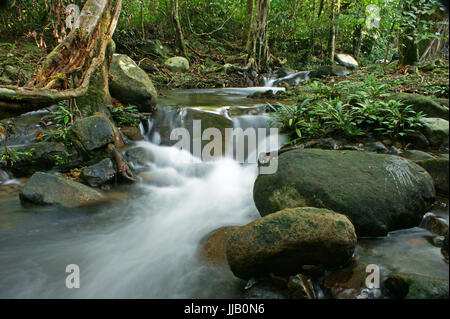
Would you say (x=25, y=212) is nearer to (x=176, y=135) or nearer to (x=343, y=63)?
(x=176, y=135)

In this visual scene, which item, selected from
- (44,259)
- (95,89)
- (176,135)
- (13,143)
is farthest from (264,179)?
(13,143)

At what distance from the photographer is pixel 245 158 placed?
17.4ft

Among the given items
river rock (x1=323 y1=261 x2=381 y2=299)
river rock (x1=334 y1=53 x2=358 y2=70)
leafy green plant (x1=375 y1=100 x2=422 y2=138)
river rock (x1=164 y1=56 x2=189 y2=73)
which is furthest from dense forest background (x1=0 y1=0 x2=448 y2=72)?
river rock (x1=323 y1=261 x2=381 y2=299)

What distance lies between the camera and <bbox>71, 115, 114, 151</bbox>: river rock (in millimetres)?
4512

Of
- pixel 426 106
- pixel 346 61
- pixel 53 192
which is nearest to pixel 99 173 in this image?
pixel 53 192

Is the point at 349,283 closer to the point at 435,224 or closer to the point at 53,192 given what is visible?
the point at 435,224

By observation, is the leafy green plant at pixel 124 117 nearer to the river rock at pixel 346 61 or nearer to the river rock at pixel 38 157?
the river rock at pixel 38 157

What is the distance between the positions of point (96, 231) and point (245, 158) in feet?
9.39

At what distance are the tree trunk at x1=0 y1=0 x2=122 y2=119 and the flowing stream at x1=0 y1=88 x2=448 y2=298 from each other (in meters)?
1.48

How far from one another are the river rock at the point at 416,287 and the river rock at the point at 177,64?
10603mm

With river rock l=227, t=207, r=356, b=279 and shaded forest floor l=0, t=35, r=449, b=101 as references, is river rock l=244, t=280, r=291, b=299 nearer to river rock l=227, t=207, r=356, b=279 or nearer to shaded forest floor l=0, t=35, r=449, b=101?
river rock l=227, t=207, r=356, b=279

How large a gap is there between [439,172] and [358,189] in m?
1.05

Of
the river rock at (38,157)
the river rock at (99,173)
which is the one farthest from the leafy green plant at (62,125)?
the river rock at (99,173)

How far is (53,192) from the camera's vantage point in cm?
374
